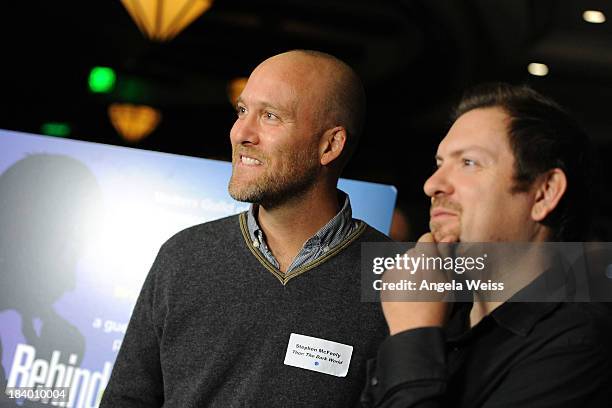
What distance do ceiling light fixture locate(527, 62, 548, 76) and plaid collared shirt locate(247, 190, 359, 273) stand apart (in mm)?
7161

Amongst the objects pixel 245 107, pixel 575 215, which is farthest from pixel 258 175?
pixel 575 215

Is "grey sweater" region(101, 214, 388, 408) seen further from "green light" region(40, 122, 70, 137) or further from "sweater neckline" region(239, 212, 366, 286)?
"green light" region(40, 122, 70, 137)

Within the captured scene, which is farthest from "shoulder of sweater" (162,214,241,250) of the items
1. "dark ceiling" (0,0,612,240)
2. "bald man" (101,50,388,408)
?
"dark ceiling" (0,0,612,240)

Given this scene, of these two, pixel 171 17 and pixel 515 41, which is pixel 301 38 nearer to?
pixel 515 41

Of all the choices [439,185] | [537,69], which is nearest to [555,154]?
[439,185]

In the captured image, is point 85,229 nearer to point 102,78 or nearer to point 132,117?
point 102,78

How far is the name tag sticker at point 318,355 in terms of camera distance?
2.06m

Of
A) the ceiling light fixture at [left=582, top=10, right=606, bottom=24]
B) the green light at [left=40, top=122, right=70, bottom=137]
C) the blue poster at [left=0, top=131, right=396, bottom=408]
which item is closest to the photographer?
the blue poster at [left=0, top=131, right=396, bottom=408]

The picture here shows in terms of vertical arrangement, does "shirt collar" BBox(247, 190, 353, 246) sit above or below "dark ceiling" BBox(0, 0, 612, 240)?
below

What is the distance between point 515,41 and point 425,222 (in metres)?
3.88

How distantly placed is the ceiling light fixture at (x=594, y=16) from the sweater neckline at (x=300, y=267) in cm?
574

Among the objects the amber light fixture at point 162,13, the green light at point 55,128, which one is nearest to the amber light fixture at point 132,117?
the green light at point 55,128

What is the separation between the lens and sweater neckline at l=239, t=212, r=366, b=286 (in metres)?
2.18

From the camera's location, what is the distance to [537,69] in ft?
30.0
